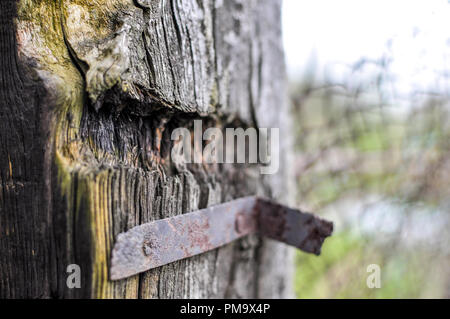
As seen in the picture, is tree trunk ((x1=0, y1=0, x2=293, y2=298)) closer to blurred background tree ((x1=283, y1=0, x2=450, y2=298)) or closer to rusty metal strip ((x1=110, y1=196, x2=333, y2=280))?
rusty metal strip ((x1=110, y1=196, x2=333, y2=280))

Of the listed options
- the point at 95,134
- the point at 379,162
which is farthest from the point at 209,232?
the point at 379,162

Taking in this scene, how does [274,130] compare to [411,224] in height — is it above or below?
above

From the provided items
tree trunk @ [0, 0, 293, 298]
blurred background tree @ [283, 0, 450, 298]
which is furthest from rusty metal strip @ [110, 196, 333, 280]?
blurred background tree @ [283, 0, 450, 298]

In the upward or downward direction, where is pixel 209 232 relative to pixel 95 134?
downward

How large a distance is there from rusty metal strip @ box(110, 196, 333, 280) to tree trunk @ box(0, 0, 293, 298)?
0.03 m

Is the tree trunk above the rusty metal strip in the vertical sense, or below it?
above

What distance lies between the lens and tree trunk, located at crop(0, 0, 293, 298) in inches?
27.2

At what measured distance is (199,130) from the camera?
1078 millimetres

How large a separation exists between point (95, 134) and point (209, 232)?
42cm

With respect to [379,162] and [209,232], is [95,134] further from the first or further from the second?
[379,162]

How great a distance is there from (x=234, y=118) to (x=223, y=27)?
31 cm

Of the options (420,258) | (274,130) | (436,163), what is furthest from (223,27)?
(420,258)

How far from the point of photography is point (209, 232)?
0.97 m
